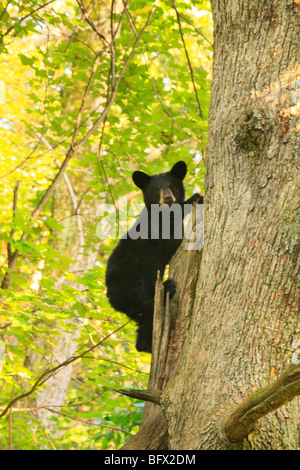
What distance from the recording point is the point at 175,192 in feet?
17.9

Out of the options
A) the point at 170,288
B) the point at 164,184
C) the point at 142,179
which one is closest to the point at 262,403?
the point at 170,288

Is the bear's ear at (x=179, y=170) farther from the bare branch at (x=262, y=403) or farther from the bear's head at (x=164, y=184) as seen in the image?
the bare branch at (x=262, y=403)

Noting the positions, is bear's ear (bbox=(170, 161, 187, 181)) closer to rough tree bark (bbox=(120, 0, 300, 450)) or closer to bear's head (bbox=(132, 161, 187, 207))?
bear's head (bbox=(132, 161, 187, 207))

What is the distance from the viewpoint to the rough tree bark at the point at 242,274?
2.18 meters

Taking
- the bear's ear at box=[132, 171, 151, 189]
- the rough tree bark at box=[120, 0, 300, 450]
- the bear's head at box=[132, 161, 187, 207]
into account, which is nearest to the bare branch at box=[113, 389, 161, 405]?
the rough tree bark at box=[120, 0, 300, 450]

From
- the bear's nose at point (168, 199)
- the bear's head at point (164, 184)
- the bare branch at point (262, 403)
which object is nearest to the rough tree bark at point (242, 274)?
the bare branch at point (262, 403)

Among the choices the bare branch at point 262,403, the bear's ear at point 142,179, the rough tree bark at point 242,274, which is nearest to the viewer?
the bare branch at point 262,403

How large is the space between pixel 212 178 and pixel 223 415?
53.0 inches

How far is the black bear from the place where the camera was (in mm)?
4867

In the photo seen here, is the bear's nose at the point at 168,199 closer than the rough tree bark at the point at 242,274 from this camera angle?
No

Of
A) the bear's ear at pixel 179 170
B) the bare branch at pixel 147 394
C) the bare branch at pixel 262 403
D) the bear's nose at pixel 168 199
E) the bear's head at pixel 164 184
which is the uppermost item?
the bear's ear at pixel 179 170

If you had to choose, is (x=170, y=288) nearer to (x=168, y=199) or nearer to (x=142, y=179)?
(x=168, y=199)

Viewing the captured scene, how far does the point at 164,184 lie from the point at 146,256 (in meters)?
0.93
